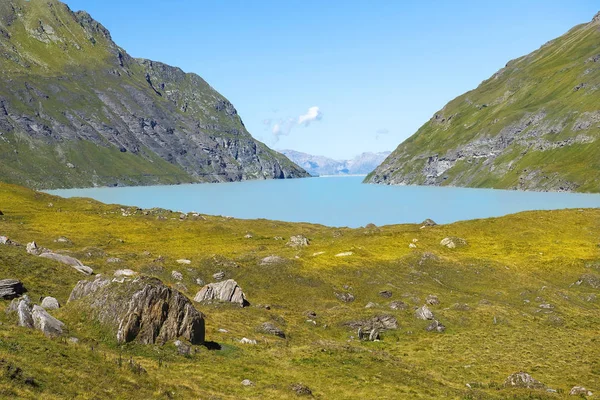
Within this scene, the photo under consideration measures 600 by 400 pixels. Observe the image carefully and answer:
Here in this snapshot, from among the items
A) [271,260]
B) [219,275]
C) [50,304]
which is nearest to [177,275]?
[219,275]

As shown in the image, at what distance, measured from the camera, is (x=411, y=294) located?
227ft

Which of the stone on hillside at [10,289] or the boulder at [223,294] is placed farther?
the boulder at [223,294]

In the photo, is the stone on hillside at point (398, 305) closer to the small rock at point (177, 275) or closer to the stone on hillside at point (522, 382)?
the stone on hillside at point (522, 382)

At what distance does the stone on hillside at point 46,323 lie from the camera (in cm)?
3303

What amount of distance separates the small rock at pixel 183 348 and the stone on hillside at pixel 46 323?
8.01 m

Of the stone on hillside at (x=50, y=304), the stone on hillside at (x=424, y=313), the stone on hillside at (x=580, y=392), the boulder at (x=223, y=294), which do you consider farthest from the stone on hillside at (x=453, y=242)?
the stone on hillside at (x=50, y=304)

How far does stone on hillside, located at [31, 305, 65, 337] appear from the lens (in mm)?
33031

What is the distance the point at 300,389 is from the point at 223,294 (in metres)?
29.6

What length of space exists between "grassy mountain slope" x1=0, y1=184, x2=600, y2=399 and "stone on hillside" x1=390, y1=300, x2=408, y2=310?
1392mm

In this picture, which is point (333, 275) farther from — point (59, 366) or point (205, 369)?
point (59, 366)

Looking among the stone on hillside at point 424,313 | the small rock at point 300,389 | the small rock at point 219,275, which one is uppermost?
the small rock at point 219,275

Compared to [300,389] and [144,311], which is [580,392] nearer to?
[300,389]

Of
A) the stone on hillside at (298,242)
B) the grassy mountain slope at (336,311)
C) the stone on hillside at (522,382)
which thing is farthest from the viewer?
the stone on hillside at (298,242)

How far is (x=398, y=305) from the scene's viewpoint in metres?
64.4
